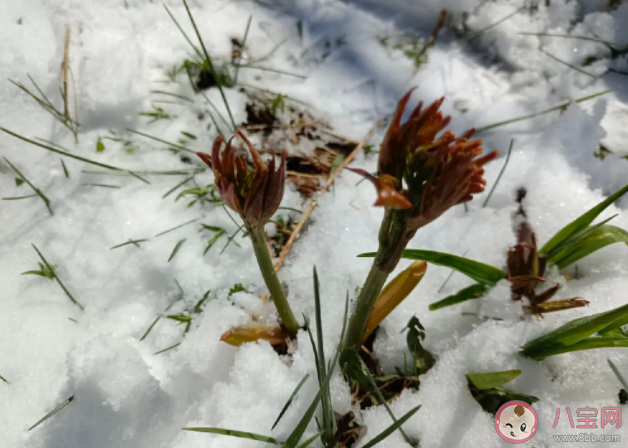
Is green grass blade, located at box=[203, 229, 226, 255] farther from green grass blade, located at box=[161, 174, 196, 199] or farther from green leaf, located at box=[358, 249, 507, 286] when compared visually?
green leaf, located at box=[358, 249, 507, 286]

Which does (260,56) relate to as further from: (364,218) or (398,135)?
(398,135)

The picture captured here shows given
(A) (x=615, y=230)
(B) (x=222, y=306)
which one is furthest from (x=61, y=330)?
(A) (x=615, y=230)

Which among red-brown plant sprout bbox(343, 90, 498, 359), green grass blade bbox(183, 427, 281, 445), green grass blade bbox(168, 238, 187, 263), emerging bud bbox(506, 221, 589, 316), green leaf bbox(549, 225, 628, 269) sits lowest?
green grass blade bbox(183, 427, 281, 445)

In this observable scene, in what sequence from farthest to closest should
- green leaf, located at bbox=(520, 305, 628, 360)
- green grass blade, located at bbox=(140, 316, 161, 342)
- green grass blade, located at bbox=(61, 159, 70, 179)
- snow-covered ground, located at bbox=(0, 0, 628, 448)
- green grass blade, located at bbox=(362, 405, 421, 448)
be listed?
green grass blade, located at bbox=(61, 159, 70, 179) < green grass blade, located at bbox=(140, 316, 161, 342) < snow-covered ground, located at bbox=(0, 0, 628, 448) < green leaf, located at bbox=(520, 305, 628, 360) < green grass blade, located at bbox=(362, 405, 421, 448)

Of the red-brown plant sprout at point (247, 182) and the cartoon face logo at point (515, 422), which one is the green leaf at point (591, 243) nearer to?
the cartoon face logo at point (515, 422)

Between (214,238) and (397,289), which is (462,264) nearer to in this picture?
(397,289)

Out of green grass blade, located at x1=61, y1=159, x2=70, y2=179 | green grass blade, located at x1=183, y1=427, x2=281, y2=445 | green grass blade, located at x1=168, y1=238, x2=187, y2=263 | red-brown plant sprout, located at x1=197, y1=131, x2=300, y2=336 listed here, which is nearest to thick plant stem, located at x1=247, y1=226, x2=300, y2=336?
red-brown plant sprout, located at x1=197, y1=131, x2=300, y2=336
